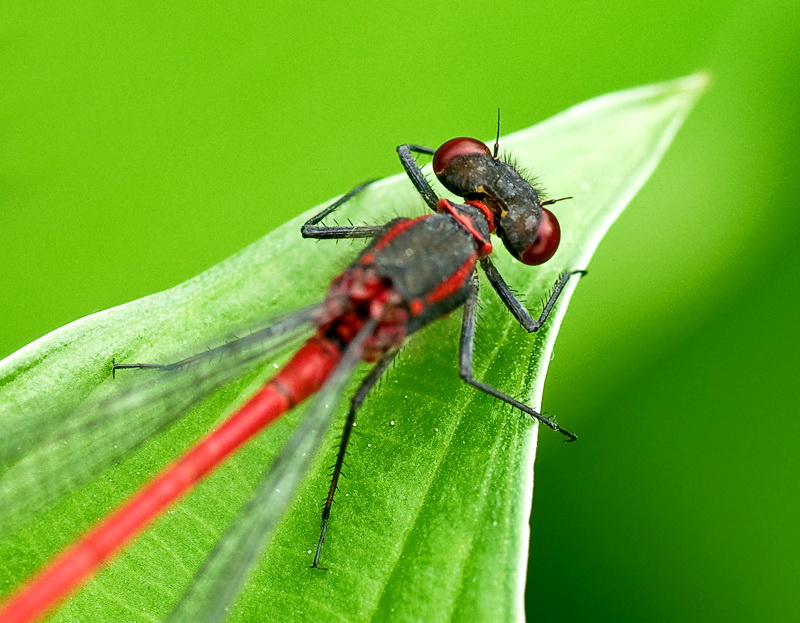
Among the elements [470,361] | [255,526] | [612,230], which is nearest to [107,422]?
[255,526]

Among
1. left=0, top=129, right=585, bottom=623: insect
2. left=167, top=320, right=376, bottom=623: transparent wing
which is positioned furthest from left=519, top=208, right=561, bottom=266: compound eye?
left=167, top=320, right=376, bottom=623: transparent wing

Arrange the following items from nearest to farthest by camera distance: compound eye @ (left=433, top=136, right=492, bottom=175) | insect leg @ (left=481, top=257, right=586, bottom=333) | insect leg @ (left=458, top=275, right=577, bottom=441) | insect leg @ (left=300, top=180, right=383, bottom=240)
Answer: insect leg @ (left=458, top=275, right=577, bottom=441)
insect leg @ (left=481, top=257, right=586, bottom=333)
insect leg @ (left=300, top=180, right=383, bottom=240)
compound eye @ (left=433, top=136, right=492, bottom=175)

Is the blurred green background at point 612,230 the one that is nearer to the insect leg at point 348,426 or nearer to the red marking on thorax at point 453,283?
the red marking on thorax at point 453,283

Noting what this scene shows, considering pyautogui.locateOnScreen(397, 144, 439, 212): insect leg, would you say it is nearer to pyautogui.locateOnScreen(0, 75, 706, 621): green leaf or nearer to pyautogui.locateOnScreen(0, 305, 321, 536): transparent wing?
pyautogui.locateOnScreen(0, 75, 706, 621): green leaf

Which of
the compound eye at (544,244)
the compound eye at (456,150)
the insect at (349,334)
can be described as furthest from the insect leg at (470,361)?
the compound eye at (456,150)

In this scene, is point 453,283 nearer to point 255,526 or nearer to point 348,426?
point 348,426

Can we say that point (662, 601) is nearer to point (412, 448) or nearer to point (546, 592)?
point (546, 592)
